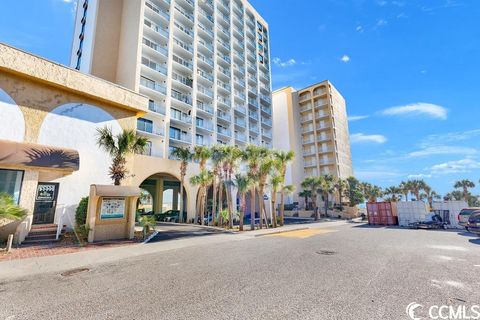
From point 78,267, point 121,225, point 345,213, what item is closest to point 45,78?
point 121,225

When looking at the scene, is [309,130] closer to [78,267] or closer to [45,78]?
[45,78]

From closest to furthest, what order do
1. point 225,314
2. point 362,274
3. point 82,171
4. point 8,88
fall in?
point 225,314, point 362,274, point 8,88, point 82,171

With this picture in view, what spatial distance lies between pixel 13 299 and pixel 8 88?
49.2ft

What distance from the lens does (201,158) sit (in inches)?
1099

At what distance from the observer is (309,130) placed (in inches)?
2464

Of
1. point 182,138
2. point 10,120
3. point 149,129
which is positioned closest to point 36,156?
point 10,120

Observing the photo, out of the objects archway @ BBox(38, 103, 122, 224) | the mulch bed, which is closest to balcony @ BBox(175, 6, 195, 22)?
archway @ BBox(38, 103, 122, 224)

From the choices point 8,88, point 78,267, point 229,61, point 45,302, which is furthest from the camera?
point 229,61

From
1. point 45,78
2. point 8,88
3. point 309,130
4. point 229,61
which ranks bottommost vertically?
point 8,88

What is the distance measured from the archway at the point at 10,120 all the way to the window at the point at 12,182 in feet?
7.19

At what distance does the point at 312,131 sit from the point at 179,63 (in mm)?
39626

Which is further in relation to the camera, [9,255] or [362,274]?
[9,255]

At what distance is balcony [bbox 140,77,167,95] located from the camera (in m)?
29.8

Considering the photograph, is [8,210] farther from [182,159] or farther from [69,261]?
[182,159]
